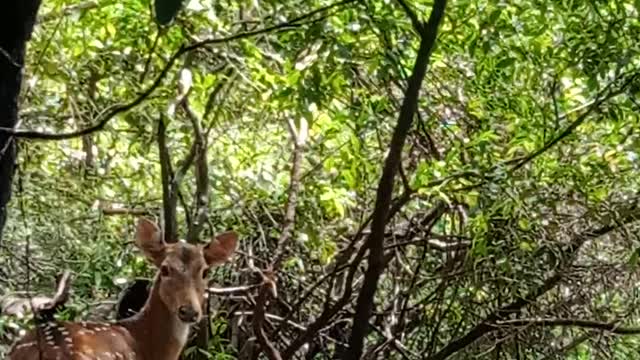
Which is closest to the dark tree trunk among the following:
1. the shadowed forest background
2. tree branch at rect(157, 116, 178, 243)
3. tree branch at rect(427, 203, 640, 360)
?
the shadowed forest background

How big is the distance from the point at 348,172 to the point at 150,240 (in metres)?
0.53

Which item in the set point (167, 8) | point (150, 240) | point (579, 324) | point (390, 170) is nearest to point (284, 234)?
point (150, 240)

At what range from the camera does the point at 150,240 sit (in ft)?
9.96

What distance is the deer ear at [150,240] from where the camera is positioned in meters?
3.00

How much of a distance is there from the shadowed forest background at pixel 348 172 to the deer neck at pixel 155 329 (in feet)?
0.71

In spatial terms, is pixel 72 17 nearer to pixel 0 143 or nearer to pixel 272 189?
pixel 272 189

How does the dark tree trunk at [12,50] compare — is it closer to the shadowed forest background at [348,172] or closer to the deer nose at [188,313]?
the shadowed forest background at [348,172]

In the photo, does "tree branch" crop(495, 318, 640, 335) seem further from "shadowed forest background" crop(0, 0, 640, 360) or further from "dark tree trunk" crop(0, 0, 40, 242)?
"dark tree trunk" crop(0, 0, 40, 242)

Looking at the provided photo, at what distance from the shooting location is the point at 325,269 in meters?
3.64

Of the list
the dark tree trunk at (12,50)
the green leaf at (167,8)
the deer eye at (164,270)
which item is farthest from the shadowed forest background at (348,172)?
the green leaf at (167,8)

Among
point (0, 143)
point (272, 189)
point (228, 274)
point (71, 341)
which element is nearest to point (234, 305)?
point (228, 274)

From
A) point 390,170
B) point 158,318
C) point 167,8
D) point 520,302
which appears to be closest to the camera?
point 167,8

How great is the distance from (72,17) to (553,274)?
58.5 inches

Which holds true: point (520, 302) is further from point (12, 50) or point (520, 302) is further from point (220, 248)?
point (12, 50)
